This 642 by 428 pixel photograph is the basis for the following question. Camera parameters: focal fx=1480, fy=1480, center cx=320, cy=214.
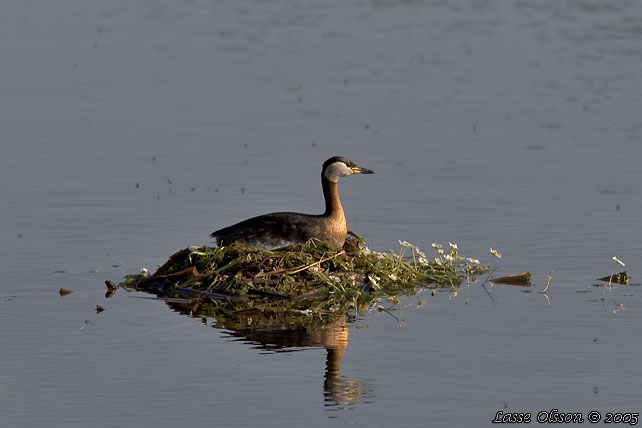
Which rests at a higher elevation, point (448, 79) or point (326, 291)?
point (448, 79)

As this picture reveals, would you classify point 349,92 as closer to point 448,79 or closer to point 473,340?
point 448,79

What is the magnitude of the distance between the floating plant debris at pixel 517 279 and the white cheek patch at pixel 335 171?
2.80m

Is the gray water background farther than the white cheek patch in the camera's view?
No

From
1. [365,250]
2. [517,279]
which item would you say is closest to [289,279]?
[365,250]

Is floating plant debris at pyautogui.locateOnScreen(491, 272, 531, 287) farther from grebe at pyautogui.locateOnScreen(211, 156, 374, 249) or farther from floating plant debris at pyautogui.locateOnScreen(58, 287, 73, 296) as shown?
floating plant debris at pyautogui.locateOnScreen(58, 287, 73, 296)

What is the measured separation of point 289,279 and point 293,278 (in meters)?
0.11

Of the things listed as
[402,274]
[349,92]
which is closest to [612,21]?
[349,92]

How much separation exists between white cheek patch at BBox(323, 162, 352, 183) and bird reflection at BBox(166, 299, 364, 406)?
2.91m

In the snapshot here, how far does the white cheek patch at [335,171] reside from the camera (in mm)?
19828

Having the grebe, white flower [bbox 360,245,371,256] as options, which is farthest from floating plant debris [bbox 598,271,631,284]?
the grebe

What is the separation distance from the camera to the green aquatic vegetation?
695 inches

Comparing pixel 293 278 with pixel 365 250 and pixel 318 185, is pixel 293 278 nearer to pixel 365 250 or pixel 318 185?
pixel 365 250

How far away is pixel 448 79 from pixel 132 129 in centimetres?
826

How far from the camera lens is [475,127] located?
91.6 feet
